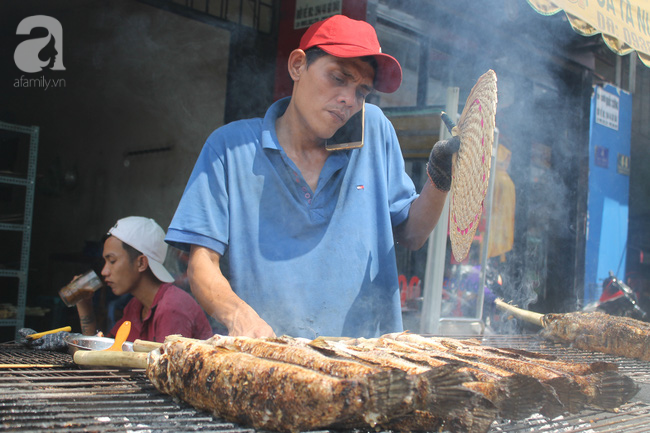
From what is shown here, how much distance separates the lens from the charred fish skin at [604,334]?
318 centimetres

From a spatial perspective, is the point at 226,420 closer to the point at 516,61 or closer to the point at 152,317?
the point at 152,317

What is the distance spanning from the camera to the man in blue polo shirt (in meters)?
2.69

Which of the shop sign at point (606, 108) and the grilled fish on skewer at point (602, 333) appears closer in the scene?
the grilled fish on skewer at point (602, 333)

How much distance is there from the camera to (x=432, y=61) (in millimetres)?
6715

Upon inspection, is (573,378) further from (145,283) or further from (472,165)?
(145,283)

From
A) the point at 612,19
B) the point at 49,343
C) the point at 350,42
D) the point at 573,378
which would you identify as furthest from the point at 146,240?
the point at 612,19

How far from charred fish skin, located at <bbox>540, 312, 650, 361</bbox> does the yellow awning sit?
2.43 m

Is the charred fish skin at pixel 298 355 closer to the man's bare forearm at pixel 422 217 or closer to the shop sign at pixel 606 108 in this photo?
the man's bare forearm at pixel 422 217

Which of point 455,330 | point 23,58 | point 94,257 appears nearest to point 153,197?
point 94,257

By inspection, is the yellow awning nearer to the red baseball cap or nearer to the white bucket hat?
the red baseball cap

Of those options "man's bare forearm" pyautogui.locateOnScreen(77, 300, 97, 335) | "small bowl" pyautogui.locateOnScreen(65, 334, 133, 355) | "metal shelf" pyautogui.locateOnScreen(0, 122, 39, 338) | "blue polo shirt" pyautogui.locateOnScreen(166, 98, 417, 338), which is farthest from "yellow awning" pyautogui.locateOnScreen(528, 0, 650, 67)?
"metal shelf" pyautogui.locateOnScreen(0, 122, 39, 338)

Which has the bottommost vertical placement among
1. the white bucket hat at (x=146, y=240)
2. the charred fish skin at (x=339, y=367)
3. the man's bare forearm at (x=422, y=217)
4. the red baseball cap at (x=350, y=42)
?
the charred fish skin at (x=339, y=367)

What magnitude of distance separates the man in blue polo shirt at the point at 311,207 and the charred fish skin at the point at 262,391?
2.55ft

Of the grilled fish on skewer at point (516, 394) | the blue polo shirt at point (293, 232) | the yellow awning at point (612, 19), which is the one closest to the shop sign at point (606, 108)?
the yellow awning at point (612, 19)
